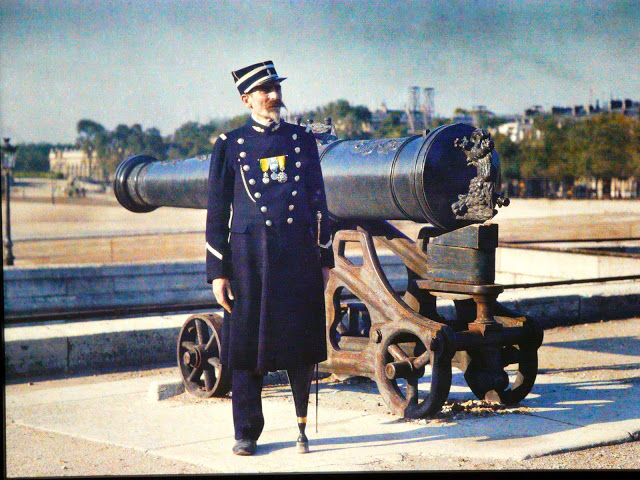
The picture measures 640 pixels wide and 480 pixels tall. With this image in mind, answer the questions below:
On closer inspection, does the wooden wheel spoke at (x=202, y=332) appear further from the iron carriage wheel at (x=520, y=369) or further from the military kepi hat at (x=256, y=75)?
the military kepi hat at (x=256, y=75)

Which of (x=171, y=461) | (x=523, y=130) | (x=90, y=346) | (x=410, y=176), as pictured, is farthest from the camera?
(x=523, y=130)

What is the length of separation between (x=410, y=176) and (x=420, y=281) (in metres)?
0.80

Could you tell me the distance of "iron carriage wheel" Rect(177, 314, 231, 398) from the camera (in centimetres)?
628

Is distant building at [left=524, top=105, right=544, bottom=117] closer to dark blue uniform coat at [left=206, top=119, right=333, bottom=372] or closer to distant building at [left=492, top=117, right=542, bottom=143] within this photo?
dark blue uniform coat at [left=206, top=119, right=333, bottom=372]

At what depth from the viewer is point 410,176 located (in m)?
5.66

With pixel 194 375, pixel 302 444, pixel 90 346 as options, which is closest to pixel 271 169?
pixel 302 444

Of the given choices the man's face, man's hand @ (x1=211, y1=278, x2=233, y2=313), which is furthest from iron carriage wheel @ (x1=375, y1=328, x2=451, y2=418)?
the man's face

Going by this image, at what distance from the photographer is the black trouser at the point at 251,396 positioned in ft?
16.2

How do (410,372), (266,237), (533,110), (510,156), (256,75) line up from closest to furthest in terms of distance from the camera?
(256,75) → (266,237) → (410,372) → (533,110) → (510,156)

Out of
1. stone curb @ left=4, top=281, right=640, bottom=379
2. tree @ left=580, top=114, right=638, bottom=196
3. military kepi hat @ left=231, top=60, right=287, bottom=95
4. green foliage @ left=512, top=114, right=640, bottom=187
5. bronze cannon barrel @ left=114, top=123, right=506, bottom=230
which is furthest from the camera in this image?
tree @ left=580, top=114, right=638, bottom=196

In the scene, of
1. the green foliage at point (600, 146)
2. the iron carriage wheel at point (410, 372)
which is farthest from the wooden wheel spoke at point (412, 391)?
the green foliage at point (600, 146)

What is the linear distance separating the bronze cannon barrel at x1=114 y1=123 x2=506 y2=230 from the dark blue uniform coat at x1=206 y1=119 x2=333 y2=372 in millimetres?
946

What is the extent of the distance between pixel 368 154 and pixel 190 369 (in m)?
1.78

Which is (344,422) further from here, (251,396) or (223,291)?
(223,291)
